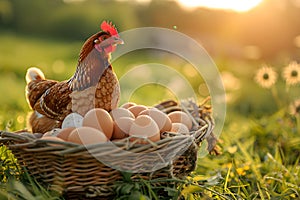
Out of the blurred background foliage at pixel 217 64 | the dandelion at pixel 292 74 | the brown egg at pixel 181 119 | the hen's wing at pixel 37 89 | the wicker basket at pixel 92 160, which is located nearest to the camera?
the wicker basket at pixel 92 160

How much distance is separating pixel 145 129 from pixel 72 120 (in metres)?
0.36

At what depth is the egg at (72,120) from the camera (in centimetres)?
180

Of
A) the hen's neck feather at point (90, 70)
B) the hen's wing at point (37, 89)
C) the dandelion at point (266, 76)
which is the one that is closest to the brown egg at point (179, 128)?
the hen's neck feather at point (90, 70)

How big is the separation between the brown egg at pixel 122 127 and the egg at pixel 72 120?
0.16 meters

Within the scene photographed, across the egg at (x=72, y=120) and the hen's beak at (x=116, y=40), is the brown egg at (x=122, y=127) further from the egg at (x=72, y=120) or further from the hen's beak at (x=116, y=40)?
the hen's beak at (x=116, y=40)

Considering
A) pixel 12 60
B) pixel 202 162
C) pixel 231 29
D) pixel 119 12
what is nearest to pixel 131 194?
pixel 202 162

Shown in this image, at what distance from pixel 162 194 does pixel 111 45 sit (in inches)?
29.1

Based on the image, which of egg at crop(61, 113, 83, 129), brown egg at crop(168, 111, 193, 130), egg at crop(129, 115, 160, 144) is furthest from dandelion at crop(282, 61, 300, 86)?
egg at crop(61, 113, 83, 129)

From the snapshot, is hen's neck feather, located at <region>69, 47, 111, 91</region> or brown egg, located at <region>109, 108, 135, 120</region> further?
hen's neck feather, located at <region>69, 47, 111, 91</region>

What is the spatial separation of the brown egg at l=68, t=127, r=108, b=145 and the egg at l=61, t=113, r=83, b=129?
0.17 m

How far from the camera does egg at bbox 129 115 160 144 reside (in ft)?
5.45

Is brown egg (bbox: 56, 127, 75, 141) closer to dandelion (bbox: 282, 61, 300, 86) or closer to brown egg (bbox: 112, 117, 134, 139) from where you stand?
brown egg (bbox: 112, 117, 134, 139)

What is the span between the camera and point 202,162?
106 inches

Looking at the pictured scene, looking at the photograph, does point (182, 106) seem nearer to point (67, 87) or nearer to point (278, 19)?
point (67, 87)
